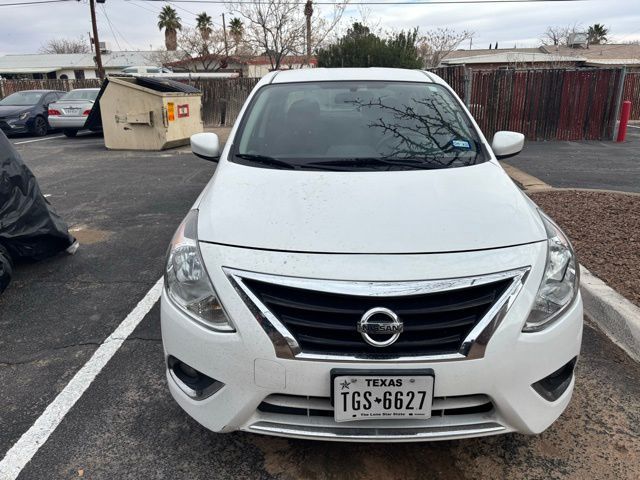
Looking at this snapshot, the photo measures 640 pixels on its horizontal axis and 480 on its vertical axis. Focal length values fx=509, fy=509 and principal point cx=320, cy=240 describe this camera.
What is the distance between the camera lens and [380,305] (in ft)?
5.87

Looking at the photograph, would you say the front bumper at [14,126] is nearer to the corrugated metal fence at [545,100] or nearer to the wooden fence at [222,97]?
the wooden fence at [222,97]

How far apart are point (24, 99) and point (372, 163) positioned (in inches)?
625

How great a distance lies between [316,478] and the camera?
6.89 feet

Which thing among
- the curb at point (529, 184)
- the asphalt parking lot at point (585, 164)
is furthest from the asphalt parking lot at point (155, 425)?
the asphalt parking lot at point (585, 164)

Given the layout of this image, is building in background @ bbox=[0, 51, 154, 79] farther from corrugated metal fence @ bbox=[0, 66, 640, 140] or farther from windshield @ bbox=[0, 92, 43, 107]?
corrugated metal fence @ bbox=[0, 66, 640, 140]

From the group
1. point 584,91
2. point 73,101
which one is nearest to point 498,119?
point 584,91

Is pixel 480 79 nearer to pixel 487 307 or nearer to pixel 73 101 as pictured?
pixel 73 101

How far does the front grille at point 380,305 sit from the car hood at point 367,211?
197mm

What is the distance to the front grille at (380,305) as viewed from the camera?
1798 mm

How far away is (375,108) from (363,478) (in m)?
2.20

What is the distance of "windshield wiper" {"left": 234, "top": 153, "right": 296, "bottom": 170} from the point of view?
9.10 ft

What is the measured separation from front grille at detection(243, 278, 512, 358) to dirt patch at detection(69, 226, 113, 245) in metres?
4.00

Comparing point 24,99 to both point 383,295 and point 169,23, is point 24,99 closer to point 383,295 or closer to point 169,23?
point 383,295

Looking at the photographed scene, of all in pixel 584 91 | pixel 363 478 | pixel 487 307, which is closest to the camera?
pixel 487 307
